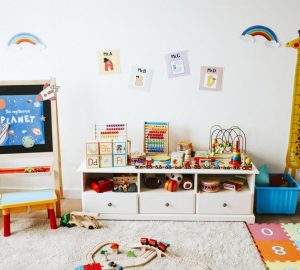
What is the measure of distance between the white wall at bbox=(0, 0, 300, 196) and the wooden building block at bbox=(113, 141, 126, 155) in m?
Result: 0.31

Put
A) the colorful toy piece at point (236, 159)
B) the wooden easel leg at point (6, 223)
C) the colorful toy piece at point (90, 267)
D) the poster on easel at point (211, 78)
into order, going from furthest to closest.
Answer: the poster on easel at point (211, 78), the colorful toy piece at point (236, 159), the wooden easel leg at point (6, 223), the colorful toy piece at point (90, 267)

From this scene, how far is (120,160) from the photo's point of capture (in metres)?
2.72

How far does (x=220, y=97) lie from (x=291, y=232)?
3.61 feet

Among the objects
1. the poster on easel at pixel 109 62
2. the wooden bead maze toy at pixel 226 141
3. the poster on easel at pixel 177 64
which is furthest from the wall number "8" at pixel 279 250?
the poster on easel at pixel 109 62

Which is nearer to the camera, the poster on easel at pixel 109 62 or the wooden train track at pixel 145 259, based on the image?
the wooden train track at pixel 145 259

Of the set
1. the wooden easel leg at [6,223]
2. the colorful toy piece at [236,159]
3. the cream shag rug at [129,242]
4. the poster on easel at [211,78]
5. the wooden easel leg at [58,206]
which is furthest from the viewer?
the poster on easel at [211,78]

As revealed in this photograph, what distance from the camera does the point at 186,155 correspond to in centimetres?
274

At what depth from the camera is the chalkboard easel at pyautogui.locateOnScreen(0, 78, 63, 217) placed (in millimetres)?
2691

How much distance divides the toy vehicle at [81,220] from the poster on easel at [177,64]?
1207mm

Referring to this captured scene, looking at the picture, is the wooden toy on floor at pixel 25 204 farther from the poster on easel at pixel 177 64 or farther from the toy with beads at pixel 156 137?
the poster on easel at pixel 177 64

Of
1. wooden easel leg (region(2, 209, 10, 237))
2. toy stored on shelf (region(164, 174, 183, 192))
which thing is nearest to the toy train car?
toy stored on shelf (region(164, 174, 183, 192))

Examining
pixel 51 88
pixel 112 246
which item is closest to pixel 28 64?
pixel 51 88

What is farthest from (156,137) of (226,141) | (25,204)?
(25,204)

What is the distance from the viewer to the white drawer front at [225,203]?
2.66 m
